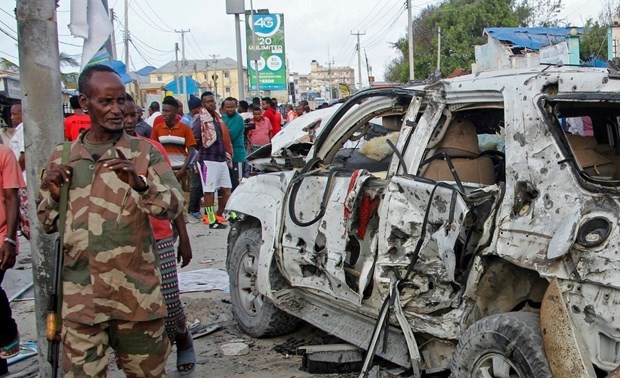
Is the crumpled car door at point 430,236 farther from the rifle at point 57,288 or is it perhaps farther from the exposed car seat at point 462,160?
the rifle at point 57,288

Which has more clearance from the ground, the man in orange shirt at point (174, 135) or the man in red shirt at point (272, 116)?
the man in red shirt at point (272, 116)

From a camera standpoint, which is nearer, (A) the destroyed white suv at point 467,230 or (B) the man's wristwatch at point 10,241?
(A) the destroyed white suv at point 467,230

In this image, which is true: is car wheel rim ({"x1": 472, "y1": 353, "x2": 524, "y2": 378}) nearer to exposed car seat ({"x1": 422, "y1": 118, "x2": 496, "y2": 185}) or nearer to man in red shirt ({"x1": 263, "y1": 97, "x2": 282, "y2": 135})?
exposed car seat ({"x1": 422, "y1": 118, "x2": 496, "y2": 185})

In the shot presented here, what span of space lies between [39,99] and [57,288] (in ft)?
4.34

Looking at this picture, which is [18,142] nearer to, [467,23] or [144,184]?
[144,184]

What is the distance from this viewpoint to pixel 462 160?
3.70m

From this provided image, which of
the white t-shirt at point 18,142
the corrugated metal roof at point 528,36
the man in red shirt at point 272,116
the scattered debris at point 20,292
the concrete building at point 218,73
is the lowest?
the scattered debris at point 20,292

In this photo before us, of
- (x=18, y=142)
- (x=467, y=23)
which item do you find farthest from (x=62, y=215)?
(x=467, y=23)

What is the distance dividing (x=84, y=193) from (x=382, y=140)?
2.56 metres

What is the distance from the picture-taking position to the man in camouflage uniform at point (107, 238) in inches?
112

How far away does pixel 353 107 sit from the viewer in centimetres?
443

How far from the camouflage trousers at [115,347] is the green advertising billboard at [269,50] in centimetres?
2620

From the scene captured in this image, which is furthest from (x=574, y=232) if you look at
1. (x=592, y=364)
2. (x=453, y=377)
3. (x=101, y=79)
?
(x=101, y=79)

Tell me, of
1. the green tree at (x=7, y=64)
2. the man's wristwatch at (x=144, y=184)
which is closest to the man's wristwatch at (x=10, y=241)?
the man's wristwatch at (x=144, y=184)
